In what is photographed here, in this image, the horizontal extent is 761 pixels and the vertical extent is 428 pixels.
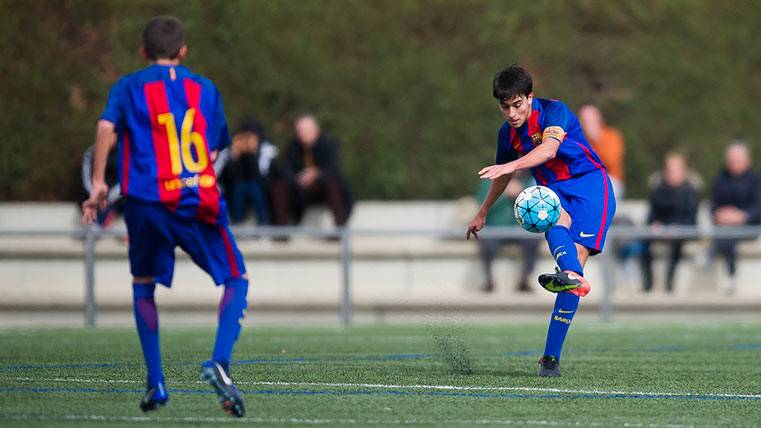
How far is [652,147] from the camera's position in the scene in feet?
62.9

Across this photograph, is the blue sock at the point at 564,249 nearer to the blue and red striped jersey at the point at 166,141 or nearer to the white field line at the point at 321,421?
the white field line at the point at 321,421

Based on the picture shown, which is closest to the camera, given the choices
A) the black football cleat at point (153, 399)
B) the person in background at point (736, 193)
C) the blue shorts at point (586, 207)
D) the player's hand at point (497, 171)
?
the black football cleat at point (153, 399)

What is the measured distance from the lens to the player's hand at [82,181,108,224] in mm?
7086

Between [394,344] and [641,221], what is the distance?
6827 mm

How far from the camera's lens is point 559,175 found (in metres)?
9.27

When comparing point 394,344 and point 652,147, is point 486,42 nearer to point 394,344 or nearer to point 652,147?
point 652,147

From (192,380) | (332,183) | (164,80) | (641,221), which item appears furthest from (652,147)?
(164,80)

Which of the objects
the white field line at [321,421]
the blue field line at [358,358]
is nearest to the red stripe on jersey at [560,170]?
the blue field line at [358,358]

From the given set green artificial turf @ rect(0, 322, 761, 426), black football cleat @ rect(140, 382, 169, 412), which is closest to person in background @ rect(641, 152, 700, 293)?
green artificial turf @ rect(0, 322, 761, 426)

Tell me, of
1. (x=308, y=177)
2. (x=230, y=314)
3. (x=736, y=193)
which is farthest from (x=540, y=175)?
(x=736, y=193)

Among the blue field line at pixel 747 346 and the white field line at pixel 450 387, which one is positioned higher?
the white field line at pixel 450 387

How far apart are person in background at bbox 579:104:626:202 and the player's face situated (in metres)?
7.95

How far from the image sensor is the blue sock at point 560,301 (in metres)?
8.88

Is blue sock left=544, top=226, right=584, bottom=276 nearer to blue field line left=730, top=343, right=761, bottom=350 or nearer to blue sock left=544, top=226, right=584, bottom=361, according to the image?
blue sock left=544, top=226, right=584, bottom=361
